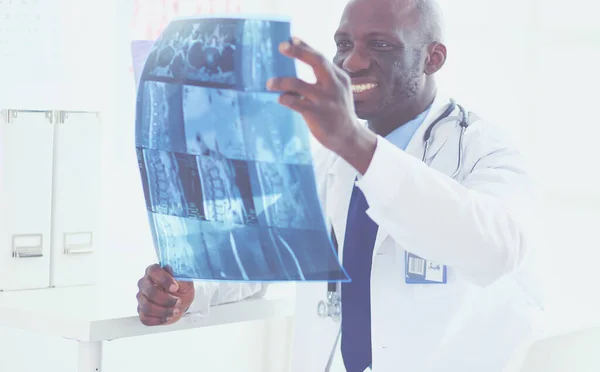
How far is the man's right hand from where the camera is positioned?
1247 millimetres

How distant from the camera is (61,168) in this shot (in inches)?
71.7

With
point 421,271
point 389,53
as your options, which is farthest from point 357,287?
point 389,53

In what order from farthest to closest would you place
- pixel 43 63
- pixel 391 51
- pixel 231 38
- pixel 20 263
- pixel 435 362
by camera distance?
pixel 43 63 → pixel 20 263 → pixel 435 362 → pixel 391 51 → pixel 231 38

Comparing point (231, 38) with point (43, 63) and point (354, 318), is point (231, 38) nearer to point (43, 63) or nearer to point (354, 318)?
point (354, 318)

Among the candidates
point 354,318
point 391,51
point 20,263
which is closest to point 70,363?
point 20,263

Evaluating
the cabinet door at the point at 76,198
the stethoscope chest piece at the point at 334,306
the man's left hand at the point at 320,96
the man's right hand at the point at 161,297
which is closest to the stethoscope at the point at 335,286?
the stethoscope chest piece at the point at 334,306

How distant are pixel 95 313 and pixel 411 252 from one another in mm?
638

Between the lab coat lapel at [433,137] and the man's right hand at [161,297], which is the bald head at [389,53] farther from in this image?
the man's right hand at [161,297]

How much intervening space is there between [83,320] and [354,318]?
446mm

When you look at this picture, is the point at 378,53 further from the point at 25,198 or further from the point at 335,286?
the point at 25,198

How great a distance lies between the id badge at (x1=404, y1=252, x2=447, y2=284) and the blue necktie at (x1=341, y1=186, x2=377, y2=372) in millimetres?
60

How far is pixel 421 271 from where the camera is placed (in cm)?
130

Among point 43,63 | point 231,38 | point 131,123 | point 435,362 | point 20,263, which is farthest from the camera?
point 131,123

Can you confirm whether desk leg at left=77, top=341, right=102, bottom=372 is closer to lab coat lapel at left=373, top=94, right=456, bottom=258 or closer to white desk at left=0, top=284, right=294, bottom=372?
white desk at left=0, top=284, right=294, bottom=372
